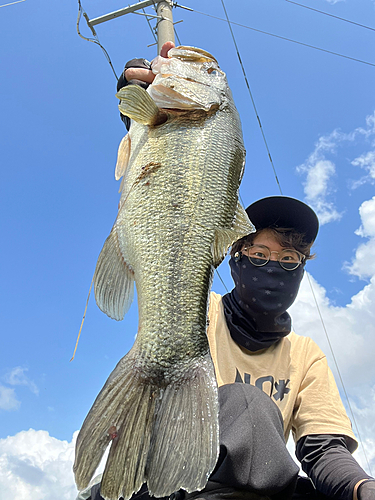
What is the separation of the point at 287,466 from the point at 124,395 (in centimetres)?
71

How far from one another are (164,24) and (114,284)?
402cm

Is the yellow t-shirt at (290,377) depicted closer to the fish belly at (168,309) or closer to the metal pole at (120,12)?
the fish belly at (168,309)

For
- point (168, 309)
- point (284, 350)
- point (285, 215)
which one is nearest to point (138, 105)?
point (168, 309)

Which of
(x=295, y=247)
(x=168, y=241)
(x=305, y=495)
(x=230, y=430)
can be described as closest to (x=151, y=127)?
(x=168, y=241)

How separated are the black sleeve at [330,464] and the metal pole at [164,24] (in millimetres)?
4189

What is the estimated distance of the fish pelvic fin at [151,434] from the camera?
1417 mm

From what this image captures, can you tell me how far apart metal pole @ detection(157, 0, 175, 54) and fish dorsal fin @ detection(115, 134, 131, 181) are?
264cm

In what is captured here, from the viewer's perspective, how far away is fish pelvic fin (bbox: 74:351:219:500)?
142cm

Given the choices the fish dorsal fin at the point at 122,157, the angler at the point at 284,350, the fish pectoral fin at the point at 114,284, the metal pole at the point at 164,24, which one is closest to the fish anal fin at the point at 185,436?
the angler at the point at 284,350

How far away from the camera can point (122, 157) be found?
243cm

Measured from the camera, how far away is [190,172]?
210 cm

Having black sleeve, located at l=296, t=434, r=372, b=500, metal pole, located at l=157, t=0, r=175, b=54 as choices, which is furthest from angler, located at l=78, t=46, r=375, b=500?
metal pole, located at l=157, t=0, r=175, b=54

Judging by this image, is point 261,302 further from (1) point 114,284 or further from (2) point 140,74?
(2) point 140,74

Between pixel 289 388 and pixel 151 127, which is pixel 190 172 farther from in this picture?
pixel 289 388
